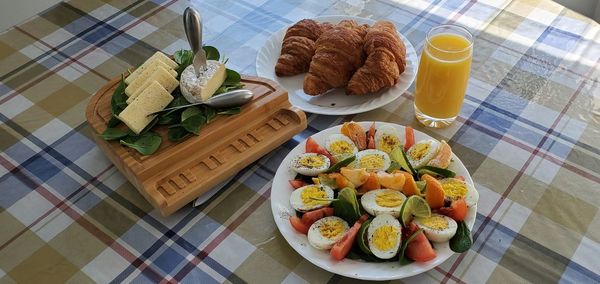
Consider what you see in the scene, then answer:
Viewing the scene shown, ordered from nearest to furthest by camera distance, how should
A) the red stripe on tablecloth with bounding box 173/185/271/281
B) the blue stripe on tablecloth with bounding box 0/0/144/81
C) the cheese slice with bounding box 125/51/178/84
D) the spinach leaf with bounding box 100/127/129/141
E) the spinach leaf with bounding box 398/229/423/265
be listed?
the spinach leaf with bounding box 398/229/423/265
the red stripe on tablecloth with bounding box 173/185/271/281
the spinach leaf with bounding box 100/127/129/141
the cheese slice with bounding box 125/51/178/84
the blue stripe on tablecloth with bounding box 0/0/144/81

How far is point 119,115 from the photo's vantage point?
1.13 meters

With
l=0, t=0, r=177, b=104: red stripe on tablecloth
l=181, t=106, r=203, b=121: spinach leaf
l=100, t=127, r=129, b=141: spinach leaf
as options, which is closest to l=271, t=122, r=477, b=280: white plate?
l=181, t=106, r=203, b=121: spinach leaf

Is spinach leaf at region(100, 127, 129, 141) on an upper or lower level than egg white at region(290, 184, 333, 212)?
upper

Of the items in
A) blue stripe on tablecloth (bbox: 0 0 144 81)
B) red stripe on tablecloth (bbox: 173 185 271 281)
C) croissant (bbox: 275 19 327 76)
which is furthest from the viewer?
blue stripe on tablecloth (bbox: 0 0 144 81)

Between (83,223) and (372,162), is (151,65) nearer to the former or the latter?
(83,223)

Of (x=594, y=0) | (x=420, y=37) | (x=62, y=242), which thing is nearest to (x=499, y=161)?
(x=420, y=37)

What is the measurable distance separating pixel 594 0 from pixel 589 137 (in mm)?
971

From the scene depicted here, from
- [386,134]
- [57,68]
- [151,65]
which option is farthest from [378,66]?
[57,68]

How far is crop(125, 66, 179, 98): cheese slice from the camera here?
3.94 feet

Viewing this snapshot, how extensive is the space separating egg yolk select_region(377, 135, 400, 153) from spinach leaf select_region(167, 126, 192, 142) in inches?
16.4

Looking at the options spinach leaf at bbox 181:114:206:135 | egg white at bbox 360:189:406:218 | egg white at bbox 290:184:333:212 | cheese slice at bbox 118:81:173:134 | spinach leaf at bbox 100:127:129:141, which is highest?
cheese slice at bbox 118:81:173:134

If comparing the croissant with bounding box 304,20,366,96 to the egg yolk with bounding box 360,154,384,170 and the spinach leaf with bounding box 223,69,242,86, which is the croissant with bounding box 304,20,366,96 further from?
the egg yolk with bounding box 360,154,384,170

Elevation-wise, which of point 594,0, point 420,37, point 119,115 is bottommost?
point 594,0

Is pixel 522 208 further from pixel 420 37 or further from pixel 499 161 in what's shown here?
pixel 420 37
